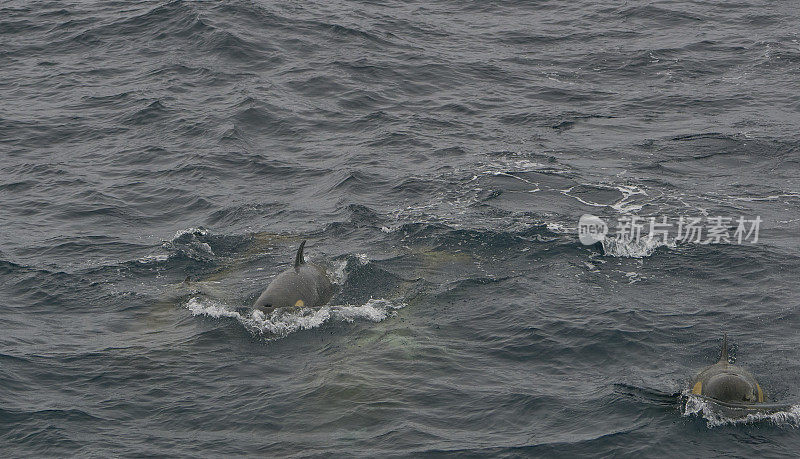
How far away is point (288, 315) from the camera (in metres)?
22.8

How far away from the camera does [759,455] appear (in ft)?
57.5

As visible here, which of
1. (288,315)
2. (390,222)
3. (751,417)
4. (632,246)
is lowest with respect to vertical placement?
(390,222)

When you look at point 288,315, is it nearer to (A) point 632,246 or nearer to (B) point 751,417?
(A) point 632,246

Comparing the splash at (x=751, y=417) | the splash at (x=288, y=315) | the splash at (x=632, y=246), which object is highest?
the splash at (x=751, y=417)

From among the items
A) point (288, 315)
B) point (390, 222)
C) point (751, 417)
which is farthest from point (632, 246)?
point (288, 315)

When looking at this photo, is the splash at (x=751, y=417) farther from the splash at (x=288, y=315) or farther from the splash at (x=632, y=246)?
the splash at (x=632, y=246)

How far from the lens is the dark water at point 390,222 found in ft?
63.8

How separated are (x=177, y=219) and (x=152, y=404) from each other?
36.2 ft

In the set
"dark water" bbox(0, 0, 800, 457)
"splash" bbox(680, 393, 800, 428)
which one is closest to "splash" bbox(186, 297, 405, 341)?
"dark water" bbox(0, 0, 800, 457)

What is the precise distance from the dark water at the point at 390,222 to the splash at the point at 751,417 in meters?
0.08

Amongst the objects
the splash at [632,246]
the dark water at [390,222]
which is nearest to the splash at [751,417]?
the dark water at [390,222]

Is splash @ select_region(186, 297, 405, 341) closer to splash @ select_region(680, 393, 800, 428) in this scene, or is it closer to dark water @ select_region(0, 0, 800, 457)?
dark water @ select_region(0, 0, 800, 457)

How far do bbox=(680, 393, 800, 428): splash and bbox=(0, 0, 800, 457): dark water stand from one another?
3.1 inches

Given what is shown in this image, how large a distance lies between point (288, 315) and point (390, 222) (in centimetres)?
708
